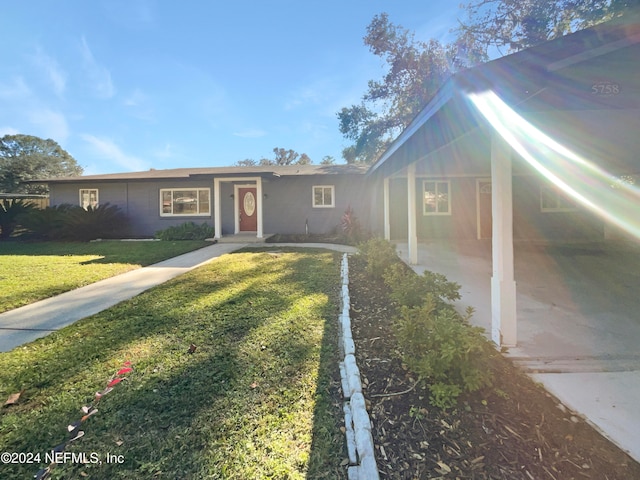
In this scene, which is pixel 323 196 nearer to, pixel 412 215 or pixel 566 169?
pixel 412 215

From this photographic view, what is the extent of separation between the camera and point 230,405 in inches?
85.3

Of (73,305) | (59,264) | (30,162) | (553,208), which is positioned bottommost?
(73,305)

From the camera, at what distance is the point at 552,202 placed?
38.5 feet

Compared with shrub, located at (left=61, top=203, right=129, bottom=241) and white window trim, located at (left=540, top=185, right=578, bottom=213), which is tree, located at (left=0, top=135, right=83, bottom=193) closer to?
shrub, located at (left=61, top=203, right=129, bottom=241)

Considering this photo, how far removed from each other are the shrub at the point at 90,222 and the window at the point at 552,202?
17.2 meters

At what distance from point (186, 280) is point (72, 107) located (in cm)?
1623

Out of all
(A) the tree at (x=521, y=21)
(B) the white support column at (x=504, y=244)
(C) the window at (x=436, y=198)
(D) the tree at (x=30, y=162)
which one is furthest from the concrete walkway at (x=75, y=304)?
(D) the tree at (x=30, y=162)

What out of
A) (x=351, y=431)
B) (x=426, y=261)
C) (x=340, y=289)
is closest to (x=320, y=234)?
(x=426, y=261)

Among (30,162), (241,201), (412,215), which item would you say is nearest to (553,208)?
(412,215)

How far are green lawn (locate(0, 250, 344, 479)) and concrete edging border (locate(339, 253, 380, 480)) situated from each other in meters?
0.08

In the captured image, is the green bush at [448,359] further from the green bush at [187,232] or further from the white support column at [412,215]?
the green bush at [187,232]

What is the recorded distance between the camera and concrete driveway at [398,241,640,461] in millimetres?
2135

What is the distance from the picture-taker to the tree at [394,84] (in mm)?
17391

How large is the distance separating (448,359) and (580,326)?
2431mm
